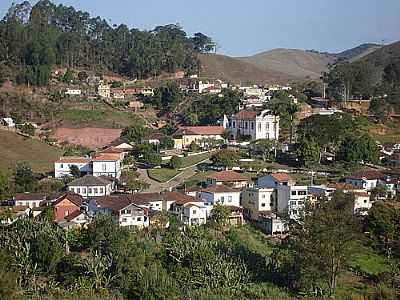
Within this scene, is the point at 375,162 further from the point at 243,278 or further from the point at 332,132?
the point at 243,278

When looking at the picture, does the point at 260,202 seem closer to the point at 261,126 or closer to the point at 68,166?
the point at 68,166

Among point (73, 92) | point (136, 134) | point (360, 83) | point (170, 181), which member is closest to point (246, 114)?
point (136, 134)

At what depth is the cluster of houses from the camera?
1866 cm

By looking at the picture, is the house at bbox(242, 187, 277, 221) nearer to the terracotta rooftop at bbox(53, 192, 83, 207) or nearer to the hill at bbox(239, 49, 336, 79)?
the terracotta rooftop at bbox(53, 192, 83, 207)

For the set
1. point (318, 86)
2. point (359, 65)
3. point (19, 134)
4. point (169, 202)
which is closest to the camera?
point (169, 202)

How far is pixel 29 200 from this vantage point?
67.2 feet

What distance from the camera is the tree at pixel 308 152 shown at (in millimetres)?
25219

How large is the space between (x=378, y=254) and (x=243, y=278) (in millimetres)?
4944

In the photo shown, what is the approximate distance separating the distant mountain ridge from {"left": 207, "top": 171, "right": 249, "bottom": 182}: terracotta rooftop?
97.3 feet

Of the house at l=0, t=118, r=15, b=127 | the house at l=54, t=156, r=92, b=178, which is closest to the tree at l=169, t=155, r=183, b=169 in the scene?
the house at l=54, t=156, r=92, b=178

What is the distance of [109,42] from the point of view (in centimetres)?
4953

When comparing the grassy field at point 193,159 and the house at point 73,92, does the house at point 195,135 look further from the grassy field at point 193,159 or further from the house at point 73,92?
the house at point 73,92

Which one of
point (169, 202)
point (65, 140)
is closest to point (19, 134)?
point (65, 140)

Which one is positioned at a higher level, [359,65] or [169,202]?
[359,65]
